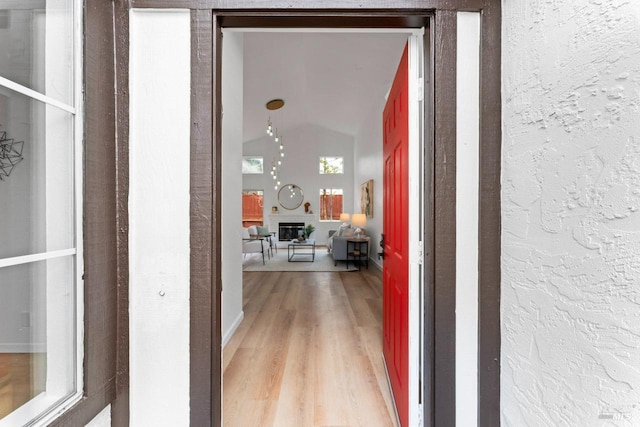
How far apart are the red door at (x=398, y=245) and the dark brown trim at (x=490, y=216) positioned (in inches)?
14.0

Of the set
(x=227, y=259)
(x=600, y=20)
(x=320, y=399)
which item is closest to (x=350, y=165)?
(x=227, y=259)

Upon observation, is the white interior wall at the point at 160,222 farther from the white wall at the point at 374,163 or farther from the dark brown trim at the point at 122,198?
the white wall at the point at 374,163

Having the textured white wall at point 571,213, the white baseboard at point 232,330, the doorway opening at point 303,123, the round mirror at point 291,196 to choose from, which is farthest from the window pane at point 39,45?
the round mirror at point 291,196

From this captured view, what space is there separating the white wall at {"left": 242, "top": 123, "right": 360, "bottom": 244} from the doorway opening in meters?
0.04

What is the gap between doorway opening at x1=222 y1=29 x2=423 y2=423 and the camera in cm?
269

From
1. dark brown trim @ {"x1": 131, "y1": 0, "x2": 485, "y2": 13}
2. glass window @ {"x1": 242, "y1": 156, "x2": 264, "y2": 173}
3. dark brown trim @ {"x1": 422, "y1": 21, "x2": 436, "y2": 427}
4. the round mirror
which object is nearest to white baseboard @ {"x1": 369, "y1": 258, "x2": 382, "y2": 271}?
the round mirror

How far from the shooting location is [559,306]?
2.68ft

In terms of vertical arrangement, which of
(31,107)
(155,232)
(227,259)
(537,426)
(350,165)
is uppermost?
(350,165)

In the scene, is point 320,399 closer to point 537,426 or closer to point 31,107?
point 537,426

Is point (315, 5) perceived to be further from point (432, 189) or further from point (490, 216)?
point (490, 216)

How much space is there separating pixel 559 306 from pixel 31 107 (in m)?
1.63

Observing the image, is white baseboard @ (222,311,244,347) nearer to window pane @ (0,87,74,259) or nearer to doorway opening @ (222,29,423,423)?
doorway opening @ (222,29,423,423)

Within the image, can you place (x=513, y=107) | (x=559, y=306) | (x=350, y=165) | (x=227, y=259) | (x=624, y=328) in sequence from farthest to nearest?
1. (x=350, y=165)
2. (x=227, y=259)
3. (x=513, y=107)
4. (x=559, y=306)
5. (x=624, y=328)

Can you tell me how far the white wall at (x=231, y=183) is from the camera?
266 cm
